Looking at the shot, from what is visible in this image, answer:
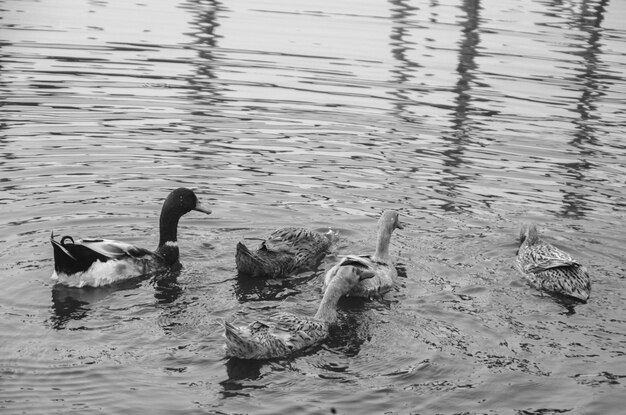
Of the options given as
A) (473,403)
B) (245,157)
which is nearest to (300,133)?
(245,157)

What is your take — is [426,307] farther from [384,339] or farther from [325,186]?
[325,186]

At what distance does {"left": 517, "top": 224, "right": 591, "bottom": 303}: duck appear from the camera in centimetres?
977

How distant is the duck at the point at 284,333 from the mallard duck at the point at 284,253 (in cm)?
104

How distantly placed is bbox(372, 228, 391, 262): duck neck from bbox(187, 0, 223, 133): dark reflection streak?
5.12 metres

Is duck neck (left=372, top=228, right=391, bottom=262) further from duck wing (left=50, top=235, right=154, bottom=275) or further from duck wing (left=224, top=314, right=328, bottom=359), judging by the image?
duck wing (left=50, top=235, right=154, bottom=275)

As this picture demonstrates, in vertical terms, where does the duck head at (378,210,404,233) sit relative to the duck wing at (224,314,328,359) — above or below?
below

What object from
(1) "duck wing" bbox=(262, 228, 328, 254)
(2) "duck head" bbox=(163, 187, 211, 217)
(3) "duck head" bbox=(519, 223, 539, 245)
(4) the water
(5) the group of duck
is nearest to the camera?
(4) the water

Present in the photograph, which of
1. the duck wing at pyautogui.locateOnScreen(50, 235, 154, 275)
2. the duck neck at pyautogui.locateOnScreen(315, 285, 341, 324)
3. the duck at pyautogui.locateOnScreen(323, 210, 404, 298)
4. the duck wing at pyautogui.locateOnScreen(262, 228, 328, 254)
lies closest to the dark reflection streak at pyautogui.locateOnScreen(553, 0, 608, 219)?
the duck at pyautogui.locateOnScreen(323, 210, 404, 298)

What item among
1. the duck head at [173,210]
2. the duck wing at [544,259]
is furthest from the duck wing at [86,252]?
the duck wing at [544,259]

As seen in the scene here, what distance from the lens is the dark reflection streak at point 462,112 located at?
13227 millimetres

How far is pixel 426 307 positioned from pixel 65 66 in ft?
35.4

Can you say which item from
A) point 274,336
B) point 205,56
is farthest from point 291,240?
point 205,56

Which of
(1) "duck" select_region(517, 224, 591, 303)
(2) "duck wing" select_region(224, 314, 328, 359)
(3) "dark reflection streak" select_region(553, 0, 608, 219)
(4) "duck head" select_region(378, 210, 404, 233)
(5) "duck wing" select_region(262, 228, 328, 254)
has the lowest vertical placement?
(3) "dark reflection streak" select_region(553, 0, 608, 219)

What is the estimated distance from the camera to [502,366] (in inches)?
320
